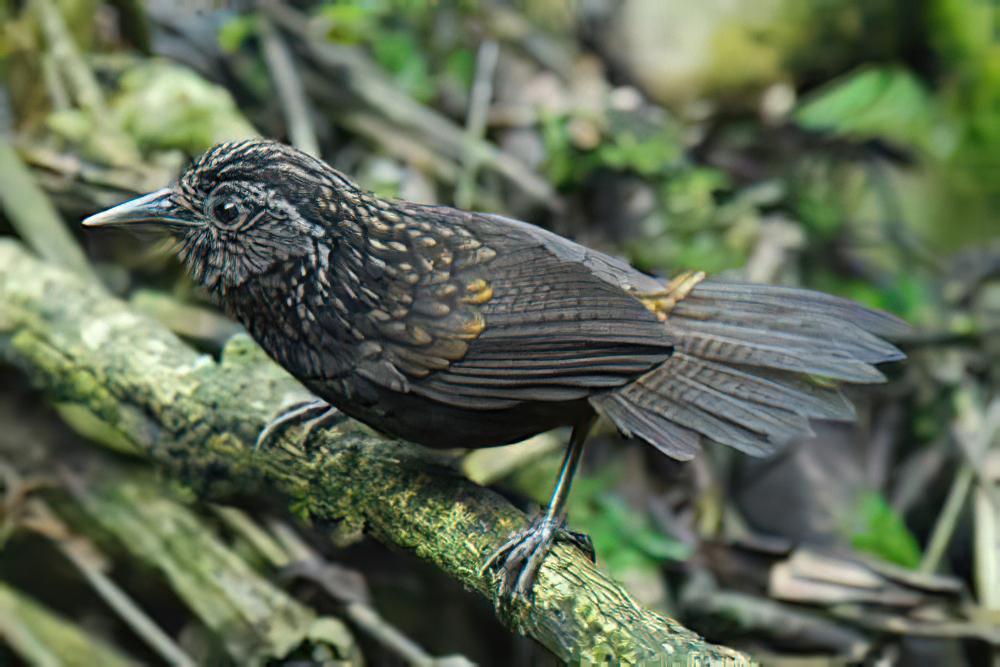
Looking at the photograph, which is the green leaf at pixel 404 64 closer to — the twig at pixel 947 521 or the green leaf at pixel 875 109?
the green leaf at pixel 875 109

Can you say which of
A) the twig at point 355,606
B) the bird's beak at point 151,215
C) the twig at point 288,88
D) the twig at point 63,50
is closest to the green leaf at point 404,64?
the twig at point 288,88

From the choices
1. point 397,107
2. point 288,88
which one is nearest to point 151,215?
point 288,88

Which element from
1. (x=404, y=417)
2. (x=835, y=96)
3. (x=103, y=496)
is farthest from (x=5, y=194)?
(x=835, y=96)

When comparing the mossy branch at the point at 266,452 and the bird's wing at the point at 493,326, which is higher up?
the bird's wing at the point at 493,326

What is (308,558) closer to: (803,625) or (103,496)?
(103,496)

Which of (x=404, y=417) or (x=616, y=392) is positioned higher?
(x=616, y=392)

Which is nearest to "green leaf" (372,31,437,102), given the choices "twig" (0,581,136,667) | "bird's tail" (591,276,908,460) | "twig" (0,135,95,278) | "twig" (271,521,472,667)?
"twig" (0,135,95,278)
